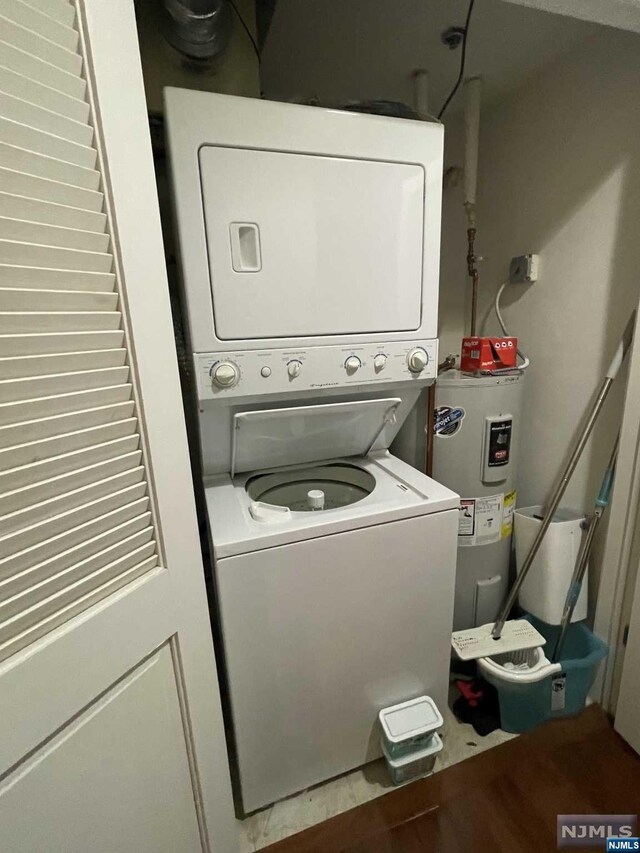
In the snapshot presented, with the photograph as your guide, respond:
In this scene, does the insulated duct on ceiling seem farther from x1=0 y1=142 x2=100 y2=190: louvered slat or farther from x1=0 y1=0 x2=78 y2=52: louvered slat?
x1=0 y1=142 x2=100 y2=190: louvered slat

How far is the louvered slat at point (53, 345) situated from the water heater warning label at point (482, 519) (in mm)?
1366

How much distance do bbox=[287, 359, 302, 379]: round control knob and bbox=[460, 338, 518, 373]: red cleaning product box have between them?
0.83 m

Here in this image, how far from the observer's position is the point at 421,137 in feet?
3.86

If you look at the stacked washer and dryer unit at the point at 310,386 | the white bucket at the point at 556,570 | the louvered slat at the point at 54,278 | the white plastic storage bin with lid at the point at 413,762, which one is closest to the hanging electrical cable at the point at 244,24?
the stacked washer and dryer unit at the point at 310,386

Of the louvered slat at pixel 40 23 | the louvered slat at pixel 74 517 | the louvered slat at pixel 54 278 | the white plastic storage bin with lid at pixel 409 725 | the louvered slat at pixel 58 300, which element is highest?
the louvered slat at pixel 40 23

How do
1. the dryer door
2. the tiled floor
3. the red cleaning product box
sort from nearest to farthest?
the dryer door
the tiled floor
the red cleaning product box

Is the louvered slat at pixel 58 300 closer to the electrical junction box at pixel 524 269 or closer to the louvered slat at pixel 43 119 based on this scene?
the louvered slat at pixel 43 119

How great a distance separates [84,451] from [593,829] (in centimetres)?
182

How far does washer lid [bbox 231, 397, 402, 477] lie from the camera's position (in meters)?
1.31

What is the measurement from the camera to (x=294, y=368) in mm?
A: 1188

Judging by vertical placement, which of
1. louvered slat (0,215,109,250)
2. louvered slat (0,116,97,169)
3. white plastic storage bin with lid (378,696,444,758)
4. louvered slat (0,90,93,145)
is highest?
louvered slat (0,90,93,145)

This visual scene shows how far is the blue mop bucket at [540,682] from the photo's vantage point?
57.8 inches

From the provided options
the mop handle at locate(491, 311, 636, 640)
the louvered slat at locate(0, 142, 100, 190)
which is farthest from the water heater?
the louvered slat at locate(0, 142, 100, 190)

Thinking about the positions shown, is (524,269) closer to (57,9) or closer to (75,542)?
(57,9)
